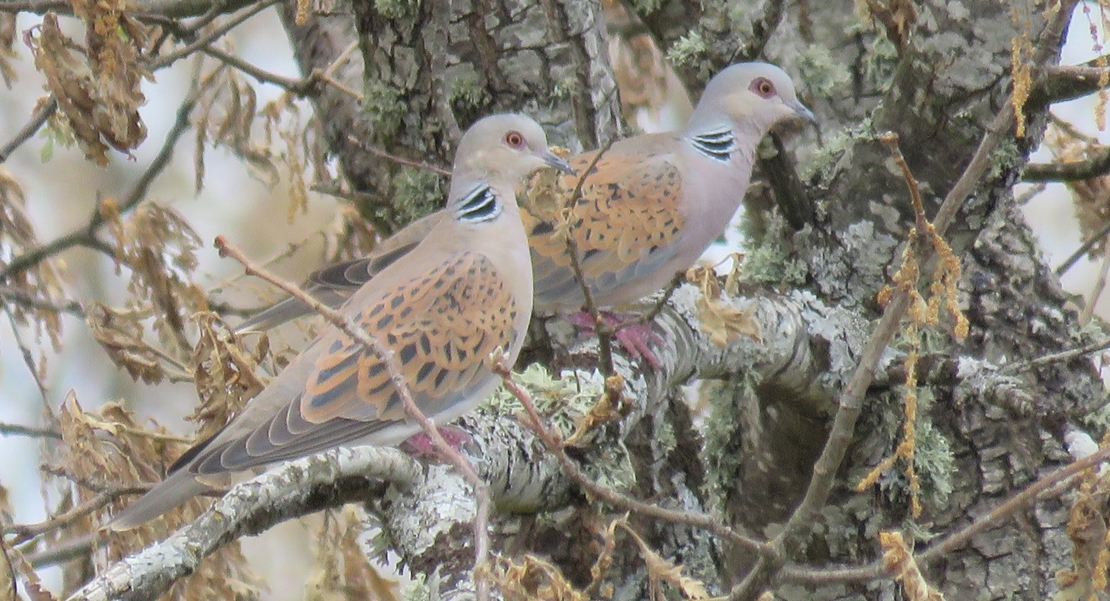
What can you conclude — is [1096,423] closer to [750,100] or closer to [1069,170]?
[1069,170]

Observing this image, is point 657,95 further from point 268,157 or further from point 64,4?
point 64,4

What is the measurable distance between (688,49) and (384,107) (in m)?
0.81

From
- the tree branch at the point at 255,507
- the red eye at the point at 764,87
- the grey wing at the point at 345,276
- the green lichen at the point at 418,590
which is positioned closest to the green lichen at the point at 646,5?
the red eye at the point at 764,87

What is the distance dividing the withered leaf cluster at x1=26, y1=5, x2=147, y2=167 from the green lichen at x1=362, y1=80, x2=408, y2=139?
2.78 ft

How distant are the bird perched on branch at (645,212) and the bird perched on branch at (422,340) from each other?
159 mm

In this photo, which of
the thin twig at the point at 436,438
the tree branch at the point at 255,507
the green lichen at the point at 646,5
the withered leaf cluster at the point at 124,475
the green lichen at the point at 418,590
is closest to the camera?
the thin twig at the point at 436,438

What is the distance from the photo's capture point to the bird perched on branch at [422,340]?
257 centimetres

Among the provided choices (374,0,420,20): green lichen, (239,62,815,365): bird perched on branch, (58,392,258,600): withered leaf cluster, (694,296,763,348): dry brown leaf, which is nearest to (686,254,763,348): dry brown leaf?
(694,296,763,348): dry brown leaf

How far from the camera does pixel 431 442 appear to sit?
2.20 m

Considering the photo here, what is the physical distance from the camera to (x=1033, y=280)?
3385 mm

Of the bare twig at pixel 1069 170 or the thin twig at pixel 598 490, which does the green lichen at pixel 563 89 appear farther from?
the thin twig at pixel 598 490

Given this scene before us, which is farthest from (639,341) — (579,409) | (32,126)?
(32,126)

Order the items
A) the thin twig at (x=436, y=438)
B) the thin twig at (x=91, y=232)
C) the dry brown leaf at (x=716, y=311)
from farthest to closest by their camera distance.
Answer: the thin twig at (x=91, y=232), the dry brown leaf at (x=716, y=311), the thin twig at (x=436, y=438)

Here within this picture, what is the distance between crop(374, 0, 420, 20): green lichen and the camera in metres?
3.43
